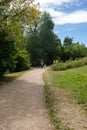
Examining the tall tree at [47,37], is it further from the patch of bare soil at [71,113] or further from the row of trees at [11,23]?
the patch of bare soil at [71,113]

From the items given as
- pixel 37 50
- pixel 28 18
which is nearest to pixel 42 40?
pixel 37 50

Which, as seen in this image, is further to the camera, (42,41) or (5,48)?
(42,41)

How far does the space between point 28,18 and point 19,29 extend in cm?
132

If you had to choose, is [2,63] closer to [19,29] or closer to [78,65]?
[19,29]

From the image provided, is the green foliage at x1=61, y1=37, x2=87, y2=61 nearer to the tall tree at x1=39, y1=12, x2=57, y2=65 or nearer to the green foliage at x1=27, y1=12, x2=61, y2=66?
the tall tree at x1=39, y1=12, x2=57, y2=65

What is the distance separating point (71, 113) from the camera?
32.8 ft

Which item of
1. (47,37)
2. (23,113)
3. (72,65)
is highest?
(47,37)

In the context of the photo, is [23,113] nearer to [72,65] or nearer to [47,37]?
[72,65]

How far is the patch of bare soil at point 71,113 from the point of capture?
8.41m

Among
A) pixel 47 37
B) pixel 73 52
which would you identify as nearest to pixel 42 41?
pixel 47 37

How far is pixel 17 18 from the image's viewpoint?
25.4 metres

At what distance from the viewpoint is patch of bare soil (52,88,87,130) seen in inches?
331

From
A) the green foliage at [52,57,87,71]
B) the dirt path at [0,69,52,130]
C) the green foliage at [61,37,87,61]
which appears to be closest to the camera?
the dirt path at [0,69,52,130]

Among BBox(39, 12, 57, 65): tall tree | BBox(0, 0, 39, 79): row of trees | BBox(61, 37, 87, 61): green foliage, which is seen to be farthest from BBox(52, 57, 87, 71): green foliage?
BBox(61, 37, 87, 61): green foliage
